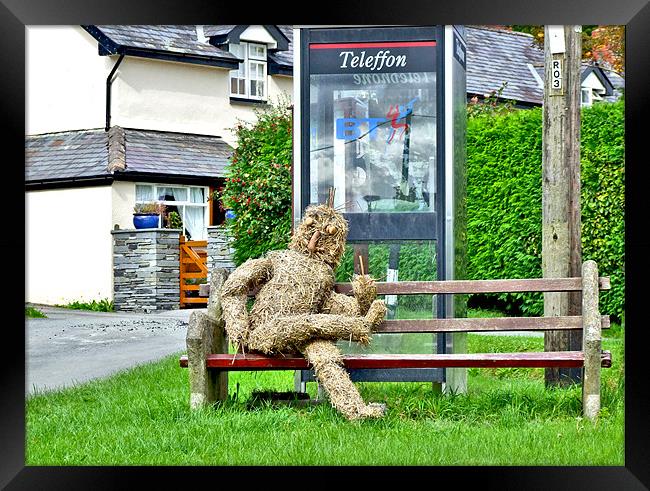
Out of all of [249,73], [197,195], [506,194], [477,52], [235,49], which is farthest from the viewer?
[477,52]

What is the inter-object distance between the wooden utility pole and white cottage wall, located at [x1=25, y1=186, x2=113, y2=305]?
38.1 ft

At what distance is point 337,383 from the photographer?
5676 mm

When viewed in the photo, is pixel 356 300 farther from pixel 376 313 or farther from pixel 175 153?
pixel 175 153

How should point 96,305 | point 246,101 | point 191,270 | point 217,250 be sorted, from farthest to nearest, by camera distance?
point 246,101 < point 191,270 < point 96,305 < point 217,250

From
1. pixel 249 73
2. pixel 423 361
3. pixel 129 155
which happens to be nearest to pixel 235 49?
pixel 249 73

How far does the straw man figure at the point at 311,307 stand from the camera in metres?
5.73

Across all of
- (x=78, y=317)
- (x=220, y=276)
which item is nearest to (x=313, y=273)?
(x=220, y=276)

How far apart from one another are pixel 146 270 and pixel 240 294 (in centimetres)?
1163

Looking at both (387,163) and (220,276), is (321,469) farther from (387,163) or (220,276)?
(387,163)

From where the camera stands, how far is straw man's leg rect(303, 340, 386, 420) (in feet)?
18.4

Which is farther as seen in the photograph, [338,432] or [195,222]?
[195,222]

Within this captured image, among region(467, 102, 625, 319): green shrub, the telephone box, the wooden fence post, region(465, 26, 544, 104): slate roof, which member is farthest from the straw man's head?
region(465, 26, 544, 104): slate roof
